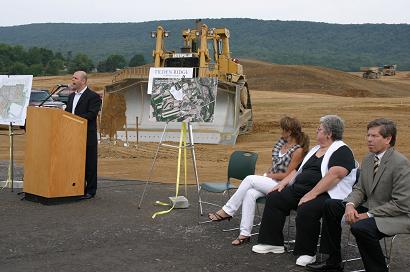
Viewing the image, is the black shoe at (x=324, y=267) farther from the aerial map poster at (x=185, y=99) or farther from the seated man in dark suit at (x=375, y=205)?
the aerial map poster at (x=185, y=99)

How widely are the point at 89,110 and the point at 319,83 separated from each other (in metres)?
39.8

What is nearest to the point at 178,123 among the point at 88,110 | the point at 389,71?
the point at 88,110

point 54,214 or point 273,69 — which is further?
point 273,69

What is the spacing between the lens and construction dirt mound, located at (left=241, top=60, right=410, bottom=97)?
143 feet

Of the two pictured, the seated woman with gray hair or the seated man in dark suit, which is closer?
the seated man in dark suit

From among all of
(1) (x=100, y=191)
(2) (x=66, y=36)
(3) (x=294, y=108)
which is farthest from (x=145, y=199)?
(2) (x=66, y=36)

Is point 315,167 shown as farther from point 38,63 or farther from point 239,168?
point 38,63

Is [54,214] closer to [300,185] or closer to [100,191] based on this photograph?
[100,191]

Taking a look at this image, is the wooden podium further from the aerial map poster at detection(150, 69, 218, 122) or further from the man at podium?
the aerial map poster at detection(150, 69, 218, 122)

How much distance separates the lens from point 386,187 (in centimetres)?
530

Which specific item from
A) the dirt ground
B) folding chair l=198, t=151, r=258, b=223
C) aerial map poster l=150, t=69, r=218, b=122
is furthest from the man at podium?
the dirt ground

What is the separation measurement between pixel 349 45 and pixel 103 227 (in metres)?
121

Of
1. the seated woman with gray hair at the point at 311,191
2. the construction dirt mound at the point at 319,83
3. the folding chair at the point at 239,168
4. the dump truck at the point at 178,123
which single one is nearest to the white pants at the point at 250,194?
the seated woman with gray hair at the point at 311,191

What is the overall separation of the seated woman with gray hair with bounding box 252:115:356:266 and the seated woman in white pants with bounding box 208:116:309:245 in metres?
0.26
